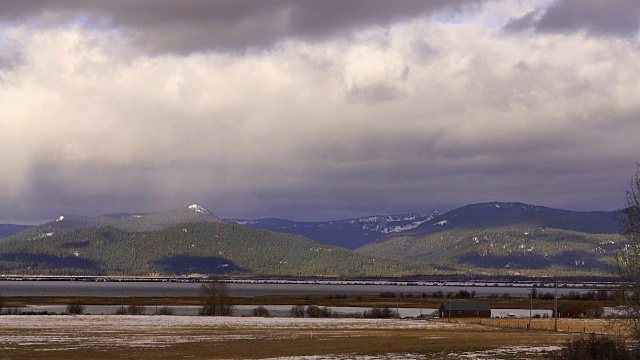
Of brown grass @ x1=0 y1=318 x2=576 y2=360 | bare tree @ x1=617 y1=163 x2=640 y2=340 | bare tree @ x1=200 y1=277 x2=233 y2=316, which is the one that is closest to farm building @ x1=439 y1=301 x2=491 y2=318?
bare tree @ x1=200 y1=277 x2=233 y2=316

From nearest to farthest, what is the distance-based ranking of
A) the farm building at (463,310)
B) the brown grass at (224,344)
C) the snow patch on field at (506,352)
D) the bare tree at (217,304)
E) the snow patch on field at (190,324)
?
the snow patch on field at (506,352)
the brown grass at (224,344)
the snow patch on field at (190,324)
the bare tree at (217,304)
the farm building at (463,310)

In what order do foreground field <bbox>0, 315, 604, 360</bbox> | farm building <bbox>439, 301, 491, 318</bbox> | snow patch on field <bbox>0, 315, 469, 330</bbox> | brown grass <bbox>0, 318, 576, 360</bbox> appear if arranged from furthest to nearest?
farm building <bbox>439, 301, 491, 318</bbox> → snow patch on field <bbox>0, 315, 469, 330</bbox> → brown grass <bbox>0, 318, 576, 360</bbox> → foreground field <bbox>0, 315, 604, 360</bbox>

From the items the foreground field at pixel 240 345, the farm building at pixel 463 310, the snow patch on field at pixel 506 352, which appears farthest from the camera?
the farm building at pixel 463 310

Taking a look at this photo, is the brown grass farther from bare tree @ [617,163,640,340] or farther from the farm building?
the farm building

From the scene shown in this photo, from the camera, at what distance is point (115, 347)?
68.2m

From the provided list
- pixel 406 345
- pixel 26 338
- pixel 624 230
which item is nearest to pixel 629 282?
pixel 624 230

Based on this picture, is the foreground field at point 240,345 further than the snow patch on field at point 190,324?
No

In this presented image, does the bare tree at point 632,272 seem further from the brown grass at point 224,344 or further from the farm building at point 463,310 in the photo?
the farm building at point 463,310

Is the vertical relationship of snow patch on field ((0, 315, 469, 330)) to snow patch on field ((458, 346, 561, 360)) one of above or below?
below

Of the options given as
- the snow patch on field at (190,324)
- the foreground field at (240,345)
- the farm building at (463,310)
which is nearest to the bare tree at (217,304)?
the snow patch on field at (190,324)

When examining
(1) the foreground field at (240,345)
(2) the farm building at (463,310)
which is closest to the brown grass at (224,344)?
(1) the foreground field at (240,345)

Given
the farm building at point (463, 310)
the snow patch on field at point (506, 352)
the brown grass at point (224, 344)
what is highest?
the snow patch on field at point (506, 352)

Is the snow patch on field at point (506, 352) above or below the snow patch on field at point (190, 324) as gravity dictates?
above

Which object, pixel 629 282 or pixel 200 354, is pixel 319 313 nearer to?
pixel 200 354
